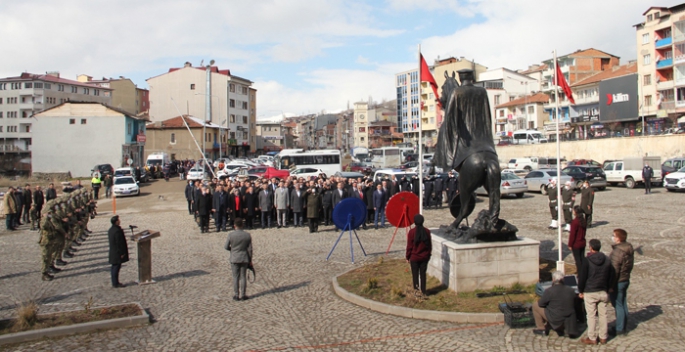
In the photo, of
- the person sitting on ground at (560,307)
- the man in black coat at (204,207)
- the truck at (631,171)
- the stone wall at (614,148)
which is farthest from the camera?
the stone wall at (614,148)

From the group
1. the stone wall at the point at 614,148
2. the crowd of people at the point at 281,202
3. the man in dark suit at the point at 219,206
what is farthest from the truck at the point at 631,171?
the man in dark suit at the point at 219,206

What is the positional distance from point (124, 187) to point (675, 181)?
3176 centimetres

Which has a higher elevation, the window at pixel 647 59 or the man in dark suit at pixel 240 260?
the window at pixel 647 59

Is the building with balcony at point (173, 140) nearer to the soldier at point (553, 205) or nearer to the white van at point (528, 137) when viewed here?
the white van at point (528, 137)

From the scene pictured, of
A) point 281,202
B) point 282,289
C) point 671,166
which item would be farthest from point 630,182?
point 282,289

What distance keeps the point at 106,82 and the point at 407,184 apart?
318 ft

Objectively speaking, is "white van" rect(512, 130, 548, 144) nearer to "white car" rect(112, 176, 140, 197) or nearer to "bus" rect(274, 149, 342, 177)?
"bus" rect(274, 149, 342, 177)

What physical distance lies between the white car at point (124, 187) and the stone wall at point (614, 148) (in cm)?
3839

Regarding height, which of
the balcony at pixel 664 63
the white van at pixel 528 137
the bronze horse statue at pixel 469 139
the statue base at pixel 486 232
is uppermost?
the balcony at pixel 664 63

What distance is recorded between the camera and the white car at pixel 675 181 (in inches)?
1110

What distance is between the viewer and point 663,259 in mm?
12453

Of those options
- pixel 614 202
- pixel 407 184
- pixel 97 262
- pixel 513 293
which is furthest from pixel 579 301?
pixel 614 202

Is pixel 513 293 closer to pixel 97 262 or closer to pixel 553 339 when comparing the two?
pixel 553 339

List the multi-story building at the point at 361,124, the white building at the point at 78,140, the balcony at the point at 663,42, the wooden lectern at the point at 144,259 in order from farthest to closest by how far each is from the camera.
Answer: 1. the multi-story building at the point at 361,124
2. the balcony at the point at 663,42
3. the white building at the point at 78,140
4. the wooden lectern at the point at 144,259
